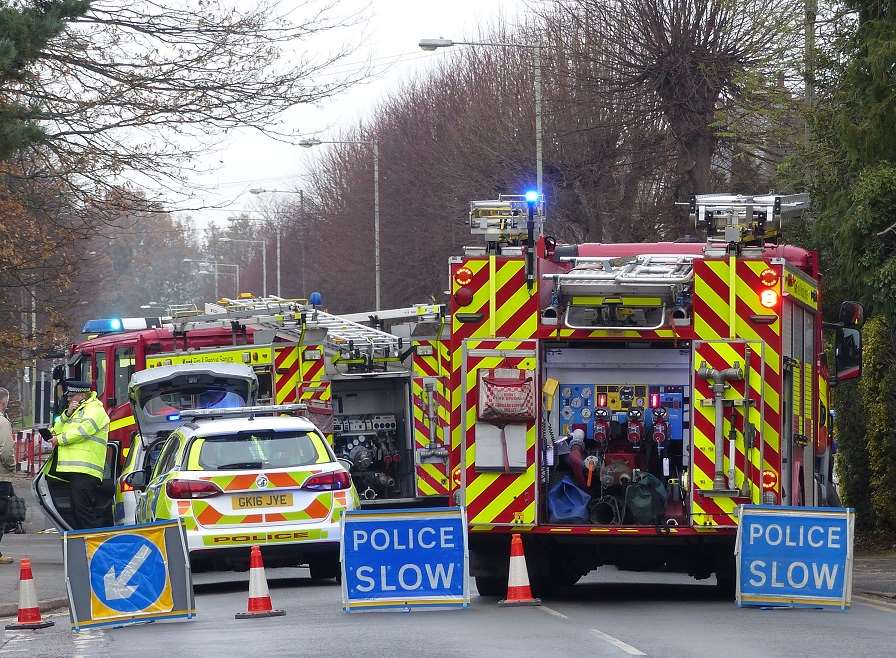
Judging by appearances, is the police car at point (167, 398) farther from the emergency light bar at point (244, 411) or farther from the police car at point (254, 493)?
the police car at point (254, 493)

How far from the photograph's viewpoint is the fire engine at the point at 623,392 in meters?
13.4

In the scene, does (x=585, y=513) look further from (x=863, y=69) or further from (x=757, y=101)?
(x=757, y=101)

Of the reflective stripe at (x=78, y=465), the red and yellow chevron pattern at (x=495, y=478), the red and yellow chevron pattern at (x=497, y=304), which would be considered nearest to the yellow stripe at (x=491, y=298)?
the red and yellow chevron pattern at (x=497, y=304)

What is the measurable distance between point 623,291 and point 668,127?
25.0m

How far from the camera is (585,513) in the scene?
1397 centimetres

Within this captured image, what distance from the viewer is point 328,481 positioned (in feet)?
51.2

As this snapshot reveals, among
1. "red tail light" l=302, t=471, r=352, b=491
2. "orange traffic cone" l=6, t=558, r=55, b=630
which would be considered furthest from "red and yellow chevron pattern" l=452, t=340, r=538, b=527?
"orange traffic cone" l=6, t=558, r=55, b=630

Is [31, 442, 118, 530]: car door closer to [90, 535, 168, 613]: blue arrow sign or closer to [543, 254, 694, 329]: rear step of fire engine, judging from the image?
[90, 535, 168, 613]: blue arrow sign

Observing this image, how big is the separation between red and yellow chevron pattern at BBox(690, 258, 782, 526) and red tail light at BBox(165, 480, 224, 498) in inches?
170

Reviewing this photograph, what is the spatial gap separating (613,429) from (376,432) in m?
9.28

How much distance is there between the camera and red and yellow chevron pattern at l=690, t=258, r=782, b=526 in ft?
43.7

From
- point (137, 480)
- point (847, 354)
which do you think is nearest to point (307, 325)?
point (137, 480)

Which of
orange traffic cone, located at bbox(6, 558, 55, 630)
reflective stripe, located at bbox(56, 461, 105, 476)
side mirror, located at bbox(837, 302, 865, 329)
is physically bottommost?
orange traffic cone, located at bbox(6, 558, 55, 630)

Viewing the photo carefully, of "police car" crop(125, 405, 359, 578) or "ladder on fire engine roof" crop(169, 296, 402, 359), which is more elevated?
"ladder on fire engine roof" crop(169, 296, 402, 359)
